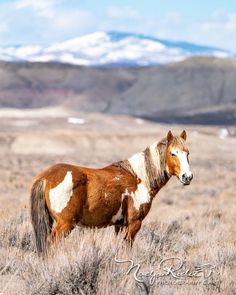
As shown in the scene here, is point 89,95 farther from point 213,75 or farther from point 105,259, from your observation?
point 105,259

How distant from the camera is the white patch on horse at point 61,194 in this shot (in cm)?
665

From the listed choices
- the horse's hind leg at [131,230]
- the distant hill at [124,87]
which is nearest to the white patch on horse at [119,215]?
the horse's hind leg at [131,230]

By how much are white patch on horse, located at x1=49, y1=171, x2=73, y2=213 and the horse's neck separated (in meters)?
1.00

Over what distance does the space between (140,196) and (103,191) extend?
19.4 inches

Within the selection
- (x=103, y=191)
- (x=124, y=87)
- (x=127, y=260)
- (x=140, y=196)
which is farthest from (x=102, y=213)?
(x=124, y=87)

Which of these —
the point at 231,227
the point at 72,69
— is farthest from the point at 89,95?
the point at 231,227

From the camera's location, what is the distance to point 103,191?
692 cm

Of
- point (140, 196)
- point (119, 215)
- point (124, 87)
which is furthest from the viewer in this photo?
point (124, 87)

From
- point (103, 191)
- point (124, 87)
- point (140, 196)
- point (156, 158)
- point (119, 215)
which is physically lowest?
point (124, 87)

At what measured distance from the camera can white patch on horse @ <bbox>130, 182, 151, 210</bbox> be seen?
23.6 feet

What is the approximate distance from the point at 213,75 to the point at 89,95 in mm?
23675

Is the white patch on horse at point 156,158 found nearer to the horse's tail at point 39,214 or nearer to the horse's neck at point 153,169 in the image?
the horse's neck at point 153,169
